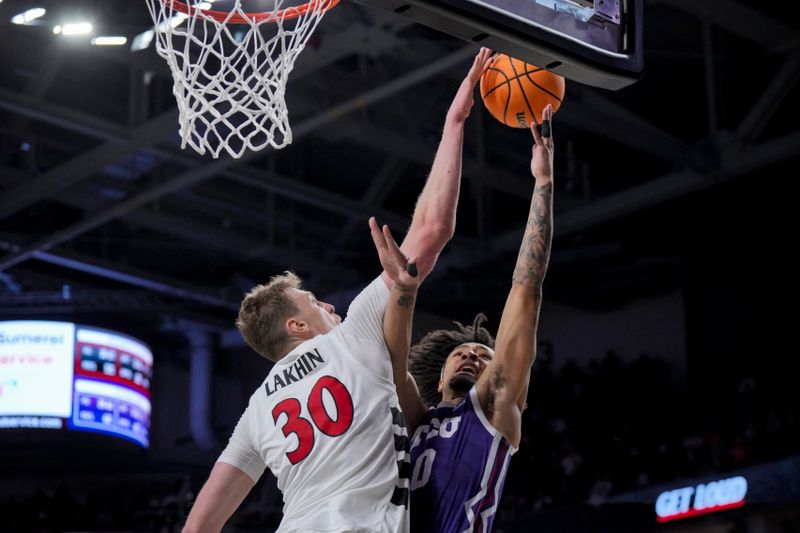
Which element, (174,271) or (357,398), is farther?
(174,271)

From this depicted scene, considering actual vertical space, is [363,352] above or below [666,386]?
below

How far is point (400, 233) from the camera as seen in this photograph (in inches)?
552

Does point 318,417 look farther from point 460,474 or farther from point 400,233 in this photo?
point 400,233

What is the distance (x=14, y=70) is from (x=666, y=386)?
28.3ft

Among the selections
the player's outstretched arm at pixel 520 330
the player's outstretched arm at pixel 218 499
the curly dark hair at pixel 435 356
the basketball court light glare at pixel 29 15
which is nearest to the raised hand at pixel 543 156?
the player's outstretched arm at pixel 520 330

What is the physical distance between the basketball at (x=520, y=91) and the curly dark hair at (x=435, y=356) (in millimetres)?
714

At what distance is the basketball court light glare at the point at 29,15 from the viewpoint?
8.93m

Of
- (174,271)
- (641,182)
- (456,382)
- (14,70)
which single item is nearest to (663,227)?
(641,182)

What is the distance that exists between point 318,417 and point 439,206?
2.37 ft

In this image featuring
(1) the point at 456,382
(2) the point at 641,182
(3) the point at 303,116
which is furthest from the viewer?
(2) the point at 641,182

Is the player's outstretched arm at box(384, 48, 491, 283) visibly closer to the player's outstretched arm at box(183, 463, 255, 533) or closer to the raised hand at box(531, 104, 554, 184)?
the raised hand at box(531, 104, 554, 184)

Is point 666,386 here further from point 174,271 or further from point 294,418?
point 294,418

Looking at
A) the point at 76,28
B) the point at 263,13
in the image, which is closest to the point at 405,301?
the point at 263,13

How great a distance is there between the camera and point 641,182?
13750 millimetres
